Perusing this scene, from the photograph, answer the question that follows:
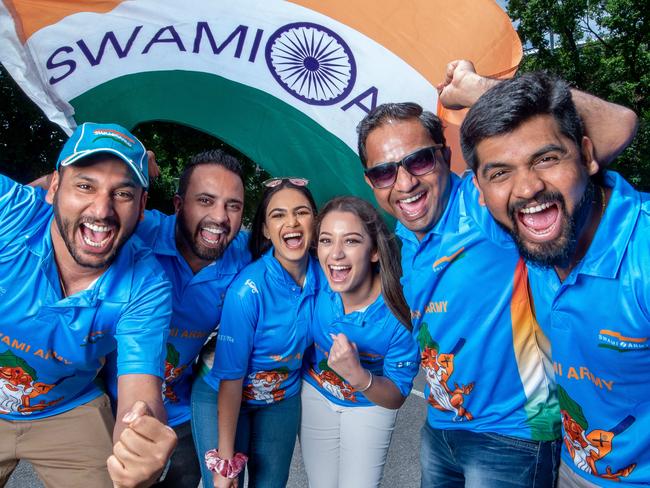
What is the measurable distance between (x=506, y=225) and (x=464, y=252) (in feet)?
1.45

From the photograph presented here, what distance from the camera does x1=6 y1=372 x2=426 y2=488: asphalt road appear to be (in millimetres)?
4375

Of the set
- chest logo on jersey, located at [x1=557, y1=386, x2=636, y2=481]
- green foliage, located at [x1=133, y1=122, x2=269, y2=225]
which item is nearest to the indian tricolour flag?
chest logo on jersey, located at [x1=557, y1=386, x2=636, y2=481]

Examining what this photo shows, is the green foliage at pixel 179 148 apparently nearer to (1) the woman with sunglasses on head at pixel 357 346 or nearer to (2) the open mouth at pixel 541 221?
(1) the woman with sunglasses on head at pixel 357 346

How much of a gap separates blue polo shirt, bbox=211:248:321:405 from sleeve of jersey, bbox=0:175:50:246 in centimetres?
108

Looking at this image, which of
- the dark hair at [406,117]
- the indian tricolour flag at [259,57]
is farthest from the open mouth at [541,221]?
the indian tricolour flag at [259,57]

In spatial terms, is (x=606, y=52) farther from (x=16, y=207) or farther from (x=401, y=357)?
(x=16, y=207)

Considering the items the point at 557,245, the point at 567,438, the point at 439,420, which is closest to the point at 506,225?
the point at 557,245

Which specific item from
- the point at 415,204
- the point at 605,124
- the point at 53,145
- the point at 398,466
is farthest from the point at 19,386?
the point at 53,145

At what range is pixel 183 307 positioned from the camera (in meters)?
3.11

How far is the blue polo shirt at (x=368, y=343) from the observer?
311 centimetres

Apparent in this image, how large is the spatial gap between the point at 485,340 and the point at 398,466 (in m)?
2.71

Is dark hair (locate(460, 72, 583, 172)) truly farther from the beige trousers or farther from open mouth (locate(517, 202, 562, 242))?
the beige trousers

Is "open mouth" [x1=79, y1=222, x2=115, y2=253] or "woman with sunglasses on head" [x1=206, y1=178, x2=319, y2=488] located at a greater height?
"open mouth" [x1=79, y1=222, x2=115, y2=253]

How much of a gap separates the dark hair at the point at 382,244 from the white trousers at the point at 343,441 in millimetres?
645
